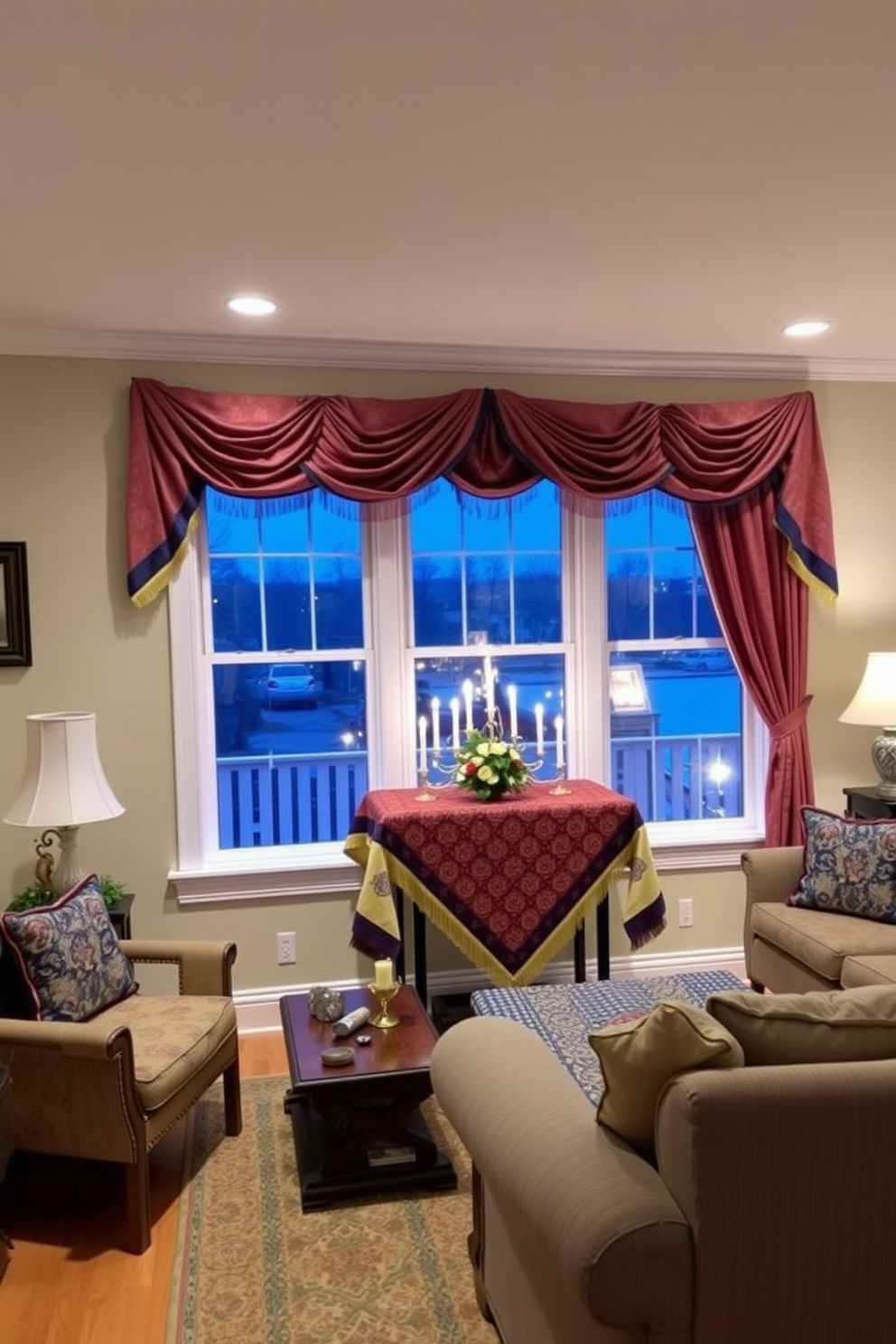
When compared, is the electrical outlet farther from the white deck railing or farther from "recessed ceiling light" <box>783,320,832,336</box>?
"recessed ceiling light" <box>783,320,832,336</box>

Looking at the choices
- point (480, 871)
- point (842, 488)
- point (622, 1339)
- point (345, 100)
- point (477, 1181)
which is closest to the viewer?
point (622, 1339)

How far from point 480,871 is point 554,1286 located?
190cm

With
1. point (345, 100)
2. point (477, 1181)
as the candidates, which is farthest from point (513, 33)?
point (477, 1181)

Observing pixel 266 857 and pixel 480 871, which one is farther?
pixel 266 857

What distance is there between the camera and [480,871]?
3.65 metres

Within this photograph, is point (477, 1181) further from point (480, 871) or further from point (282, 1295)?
point (480, 871)

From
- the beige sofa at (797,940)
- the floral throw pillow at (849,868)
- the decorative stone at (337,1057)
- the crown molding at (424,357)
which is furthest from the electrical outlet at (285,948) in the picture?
the crown molding at (424,357)

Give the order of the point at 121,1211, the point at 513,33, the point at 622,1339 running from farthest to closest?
the point at 121,1211, the point at 513,33, the point at 622,1339

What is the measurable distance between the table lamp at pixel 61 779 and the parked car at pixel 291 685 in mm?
908

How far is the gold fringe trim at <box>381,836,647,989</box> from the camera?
362 cm

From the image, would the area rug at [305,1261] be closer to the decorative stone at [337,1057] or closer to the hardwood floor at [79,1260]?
the hardwood floor at [79,1260]

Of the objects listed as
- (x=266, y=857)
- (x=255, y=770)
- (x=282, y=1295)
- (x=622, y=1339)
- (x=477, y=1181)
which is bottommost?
(x=282, y=1295)

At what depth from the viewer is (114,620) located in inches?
150

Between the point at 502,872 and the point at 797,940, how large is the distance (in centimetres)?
105
